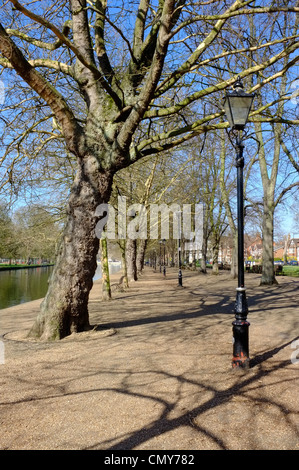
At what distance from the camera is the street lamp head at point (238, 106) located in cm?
534

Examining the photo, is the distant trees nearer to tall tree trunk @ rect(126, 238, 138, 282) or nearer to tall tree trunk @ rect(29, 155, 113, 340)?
tall tree trunk @ rect(126, 238, 138, 282)

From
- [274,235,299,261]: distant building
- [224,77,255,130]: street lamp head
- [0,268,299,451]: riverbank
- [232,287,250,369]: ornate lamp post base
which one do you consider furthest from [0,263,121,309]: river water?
[274,235,299,261]: distant building

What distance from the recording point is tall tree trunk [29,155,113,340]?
727 cm

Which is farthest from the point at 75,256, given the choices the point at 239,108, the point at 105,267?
the point at 105,267

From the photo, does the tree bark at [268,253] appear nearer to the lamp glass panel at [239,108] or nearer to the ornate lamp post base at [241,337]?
the ornate lamp post base at [241,337]

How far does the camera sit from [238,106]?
212 inches

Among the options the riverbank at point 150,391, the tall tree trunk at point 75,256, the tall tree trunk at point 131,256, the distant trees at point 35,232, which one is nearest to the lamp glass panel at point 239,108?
the tall tree trunk at point 75,256

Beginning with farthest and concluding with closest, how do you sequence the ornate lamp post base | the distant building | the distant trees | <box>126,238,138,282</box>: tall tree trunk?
the distant building → <box>126,238,138,282</box>: tall tree trunk → the distant trees → the ornate lamp post base

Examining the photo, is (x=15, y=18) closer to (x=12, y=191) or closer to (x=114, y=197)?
(x=12, y=191)

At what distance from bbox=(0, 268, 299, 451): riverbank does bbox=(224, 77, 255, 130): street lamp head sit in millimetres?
3526

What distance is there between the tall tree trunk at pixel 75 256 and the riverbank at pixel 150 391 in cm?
49

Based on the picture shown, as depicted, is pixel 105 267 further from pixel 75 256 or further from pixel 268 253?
pixel 268 253
